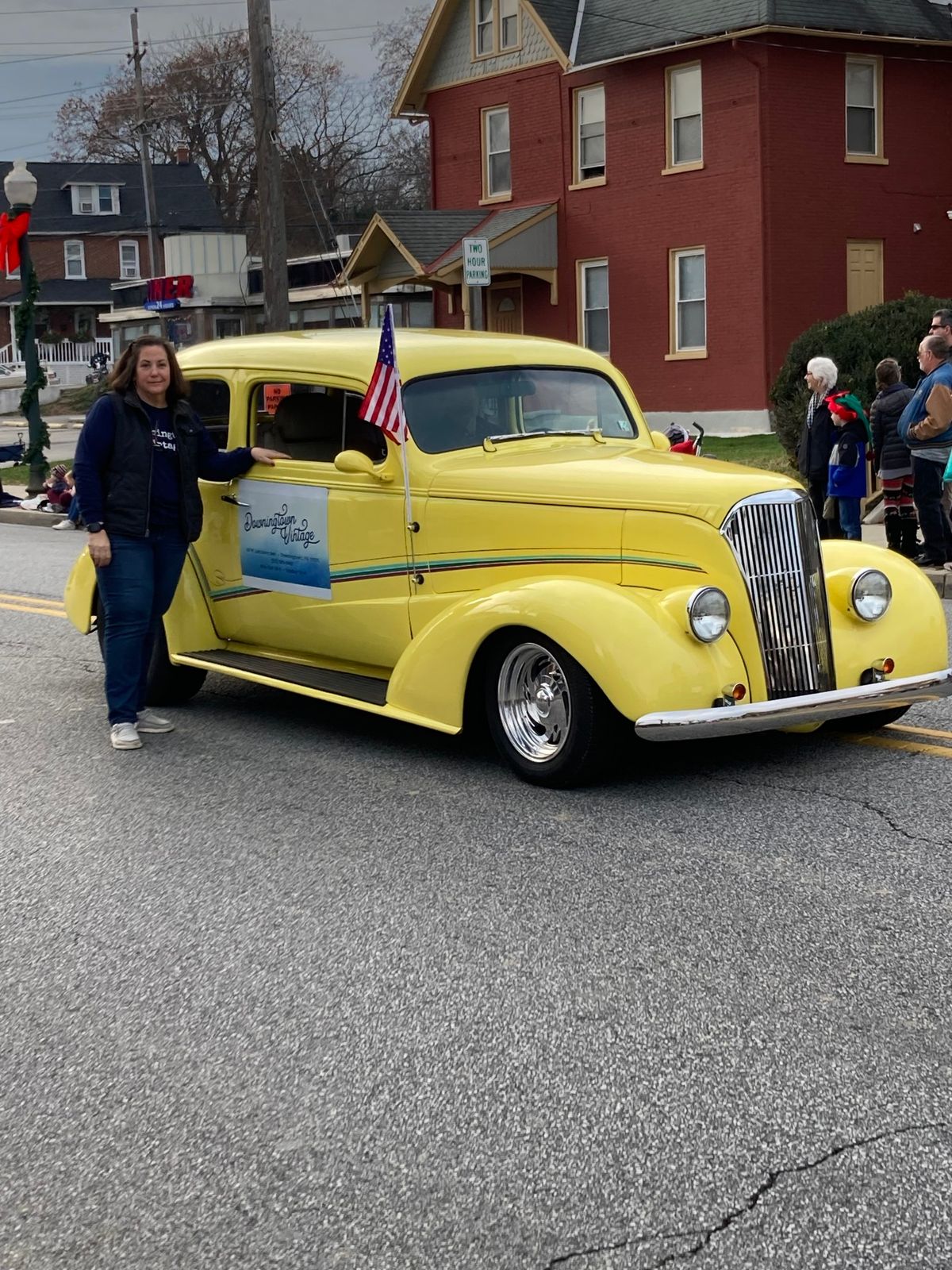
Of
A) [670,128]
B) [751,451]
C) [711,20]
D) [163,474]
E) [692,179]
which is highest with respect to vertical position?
[711,20]

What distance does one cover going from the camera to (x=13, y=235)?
81.8 feet

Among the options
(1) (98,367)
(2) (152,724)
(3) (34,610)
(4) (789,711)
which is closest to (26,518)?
(3) (34,610)

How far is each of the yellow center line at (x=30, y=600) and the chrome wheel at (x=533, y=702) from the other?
709 centimetres

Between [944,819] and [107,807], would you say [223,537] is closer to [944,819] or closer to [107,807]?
[107,807]

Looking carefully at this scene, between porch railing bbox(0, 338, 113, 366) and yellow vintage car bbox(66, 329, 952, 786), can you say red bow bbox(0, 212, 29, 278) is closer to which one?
yellow vintage car bbox(66, 329, 952, 786)

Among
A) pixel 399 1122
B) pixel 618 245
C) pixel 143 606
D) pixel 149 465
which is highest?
pixel 618 245

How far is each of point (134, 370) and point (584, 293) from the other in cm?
2479

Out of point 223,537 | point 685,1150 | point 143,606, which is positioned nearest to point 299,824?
point 143,606

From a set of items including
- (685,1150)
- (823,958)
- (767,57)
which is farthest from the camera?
(767,57)

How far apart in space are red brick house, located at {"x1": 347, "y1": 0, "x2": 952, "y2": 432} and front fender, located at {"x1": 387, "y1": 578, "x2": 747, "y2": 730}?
22.4 m

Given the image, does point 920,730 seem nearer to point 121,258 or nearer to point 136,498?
point 136,498

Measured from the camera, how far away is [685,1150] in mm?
3609

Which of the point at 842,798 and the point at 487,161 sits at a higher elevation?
the point at 487,161

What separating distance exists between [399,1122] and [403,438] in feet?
13.8
